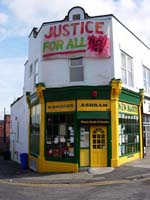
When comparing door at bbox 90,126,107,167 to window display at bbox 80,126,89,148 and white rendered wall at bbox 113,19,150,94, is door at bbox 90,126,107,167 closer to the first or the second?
window display at bbox 80,126,89,148

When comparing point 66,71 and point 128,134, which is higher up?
point 66,71

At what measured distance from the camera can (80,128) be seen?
1783 centimetres

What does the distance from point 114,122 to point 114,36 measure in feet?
16.3

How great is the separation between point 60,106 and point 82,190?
6531 millimetres

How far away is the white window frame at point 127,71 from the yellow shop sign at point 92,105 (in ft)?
9.31

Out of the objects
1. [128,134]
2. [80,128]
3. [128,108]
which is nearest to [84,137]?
[80,128]

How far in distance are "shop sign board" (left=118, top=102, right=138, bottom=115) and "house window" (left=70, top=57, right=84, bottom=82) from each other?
2.79 meters

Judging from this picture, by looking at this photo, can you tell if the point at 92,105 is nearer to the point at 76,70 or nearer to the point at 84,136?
the point at 84,136

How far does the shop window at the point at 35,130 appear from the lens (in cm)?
1967

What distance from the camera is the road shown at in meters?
11.2

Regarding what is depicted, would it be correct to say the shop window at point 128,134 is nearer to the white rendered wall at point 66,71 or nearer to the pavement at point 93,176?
the pavement at point 93,176

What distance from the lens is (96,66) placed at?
60.5ft

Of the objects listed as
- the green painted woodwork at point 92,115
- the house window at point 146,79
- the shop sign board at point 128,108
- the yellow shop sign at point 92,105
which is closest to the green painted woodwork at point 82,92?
the yellow shop sign at point 92,105

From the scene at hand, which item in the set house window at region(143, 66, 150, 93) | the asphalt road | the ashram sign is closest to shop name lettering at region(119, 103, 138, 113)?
the ashram sign
